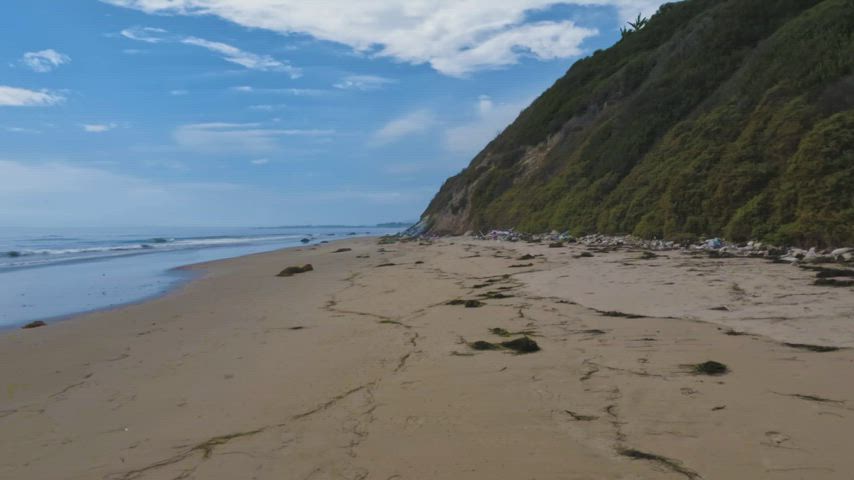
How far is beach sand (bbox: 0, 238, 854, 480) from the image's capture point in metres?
2.65

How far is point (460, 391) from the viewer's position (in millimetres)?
3750

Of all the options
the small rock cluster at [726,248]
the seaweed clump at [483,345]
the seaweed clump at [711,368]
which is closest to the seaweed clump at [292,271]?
the small rock cluster at [726,248]

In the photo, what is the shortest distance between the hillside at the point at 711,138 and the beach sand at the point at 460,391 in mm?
4362

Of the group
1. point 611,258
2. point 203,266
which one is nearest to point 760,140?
point 611,258

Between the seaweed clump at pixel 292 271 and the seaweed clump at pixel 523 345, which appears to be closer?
the seaweed clump at pixel 523 345

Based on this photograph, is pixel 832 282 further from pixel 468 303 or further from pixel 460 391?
pixel 460 391

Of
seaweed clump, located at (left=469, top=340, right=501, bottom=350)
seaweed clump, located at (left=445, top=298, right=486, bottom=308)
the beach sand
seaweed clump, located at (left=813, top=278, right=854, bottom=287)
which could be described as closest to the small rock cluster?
the beach sand

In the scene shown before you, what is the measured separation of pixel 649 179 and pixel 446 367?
1438cm

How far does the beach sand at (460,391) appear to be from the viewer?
265 cm

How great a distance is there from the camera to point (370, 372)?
4402 mm

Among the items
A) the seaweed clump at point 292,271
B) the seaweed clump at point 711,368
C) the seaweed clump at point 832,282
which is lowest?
the seaweed clump at point 292,271

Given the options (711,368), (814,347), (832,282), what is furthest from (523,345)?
(832,282)

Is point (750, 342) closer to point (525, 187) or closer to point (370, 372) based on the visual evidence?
point (370, 372)

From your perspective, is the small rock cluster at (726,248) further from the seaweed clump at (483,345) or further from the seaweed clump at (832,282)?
the seaweed clump at (483,345)
